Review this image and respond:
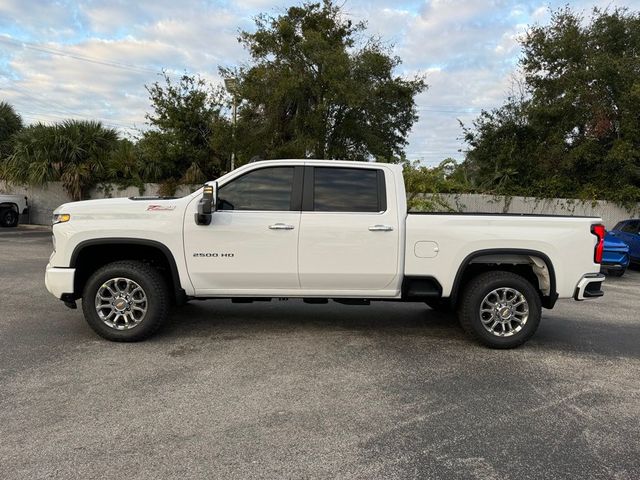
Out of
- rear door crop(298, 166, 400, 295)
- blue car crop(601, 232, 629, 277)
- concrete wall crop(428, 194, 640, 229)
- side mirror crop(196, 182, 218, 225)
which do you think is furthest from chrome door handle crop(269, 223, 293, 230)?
concrete wall crop(428, 194, 640, 229)

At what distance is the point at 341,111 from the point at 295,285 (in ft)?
42.7

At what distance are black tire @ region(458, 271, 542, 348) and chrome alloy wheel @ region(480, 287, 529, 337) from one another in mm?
Result: 20

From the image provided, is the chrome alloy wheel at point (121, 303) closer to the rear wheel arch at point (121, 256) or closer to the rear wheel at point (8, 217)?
the rear wheel arch at point (121, 256)

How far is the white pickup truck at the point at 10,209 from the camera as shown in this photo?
64.0 ft

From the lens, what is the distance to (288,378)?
179 inches

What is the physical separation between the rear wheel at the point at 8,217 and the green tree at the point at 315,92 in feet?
30.8

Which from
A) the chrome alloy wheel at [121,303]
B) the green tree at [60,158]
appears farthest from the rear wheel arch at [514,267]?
the green tree at [60,158]

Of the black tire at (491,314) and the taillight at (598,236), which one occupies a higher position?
the taillight at (598,236)

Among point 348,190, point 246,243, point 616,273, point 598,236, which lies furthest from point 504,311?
point 616,273

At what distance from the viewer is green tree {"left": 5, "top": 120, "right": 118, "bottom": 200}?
20.2 metres

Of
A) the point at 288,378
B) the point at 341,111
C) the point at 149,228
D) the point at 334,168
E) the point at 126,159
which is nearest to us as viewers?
the point at 288,378

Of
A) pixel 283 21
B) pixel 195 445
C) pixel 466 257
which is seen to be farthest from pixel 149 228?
pixel 283 21

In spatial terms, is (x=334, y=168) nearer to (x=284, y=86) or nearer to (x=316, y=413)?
(x=316, y=413)

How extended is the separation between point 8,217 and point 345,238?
62.1ft
